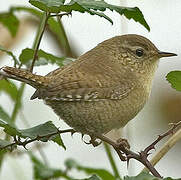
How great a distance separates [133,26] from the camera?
5.64 m

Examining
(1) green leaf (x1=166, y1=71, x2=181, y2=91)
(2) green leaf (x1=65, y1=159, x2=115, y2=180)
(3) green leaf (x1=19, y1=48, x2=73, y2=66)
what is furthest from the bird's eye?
(1) green leaf (x1=166, y1=71, x2=181, y2=91)

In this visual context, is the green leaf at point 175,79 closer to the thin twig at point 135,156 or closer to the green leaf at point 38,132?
the thin twig at point 135,156

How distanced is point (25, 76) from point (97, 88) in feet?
1.44

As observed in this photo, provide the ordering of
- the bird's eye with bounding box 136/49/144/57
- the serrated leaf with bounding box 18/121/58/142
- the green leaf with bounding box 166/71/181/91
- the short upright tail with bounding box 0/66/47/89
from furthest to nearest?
the bird's eye with bounding box 136/49/144/57 → the short upright tail with bounding box 0/66/47/89 → the serrated leaf with bounding box 18/121/58/142 → the green leaf with bounding box 166/71/181/91

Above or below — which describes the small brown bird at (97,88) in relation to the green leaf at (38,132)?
above

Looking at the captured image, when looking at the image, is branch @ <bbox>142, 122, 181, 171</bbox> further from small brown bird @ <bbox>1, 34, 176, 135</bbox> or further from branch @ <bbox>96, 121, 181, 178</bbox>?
small brown bird @ <bbox>1, 34, 176, 135</bbox>

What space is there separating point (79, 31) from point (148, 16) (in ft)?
2.32

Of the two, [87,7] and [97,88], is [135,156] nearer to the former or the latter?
[87,7]

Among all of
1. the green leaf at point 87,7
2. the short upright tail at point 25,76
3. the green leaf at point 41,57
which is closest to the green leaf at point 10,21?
the green leaf at point 41,57

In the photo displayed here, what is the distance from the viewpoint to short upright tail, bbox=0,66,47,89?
264 centimetres

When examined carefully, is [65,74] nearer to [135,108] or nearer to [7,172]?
[135,108]

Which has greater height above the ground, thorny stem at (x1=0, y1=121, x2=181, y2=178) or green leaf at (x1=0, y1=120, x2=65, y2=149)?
green leaf at (x1=0, y1=120, x2=65, y2=149)

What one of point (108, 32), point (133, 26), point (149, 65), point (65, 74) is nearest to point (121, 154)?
point (65, 74)

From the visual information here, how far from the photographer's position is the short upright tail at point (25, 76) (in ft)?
8.66
